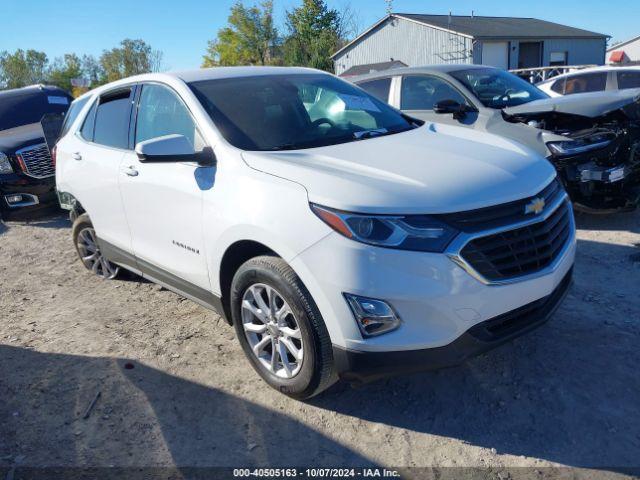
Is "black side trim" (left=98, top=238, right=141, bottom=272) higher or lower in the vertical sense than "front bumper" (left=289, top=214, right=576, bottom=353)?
lower

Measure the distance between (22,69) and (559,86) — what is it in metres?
75.3

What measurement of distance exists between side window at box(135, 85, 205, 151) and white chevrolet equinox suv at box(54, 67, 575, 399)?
0.01 meters

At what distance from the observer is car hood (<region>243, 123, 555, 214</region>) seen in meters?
2.45

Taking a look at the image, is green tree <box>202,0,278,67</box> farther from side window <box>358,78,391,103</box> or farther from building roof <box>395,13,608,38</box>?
side window <box>358,78,391,103</box>

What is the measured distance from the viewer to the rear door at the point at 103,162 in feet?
13.4

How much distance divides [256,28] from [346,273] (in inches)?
2299

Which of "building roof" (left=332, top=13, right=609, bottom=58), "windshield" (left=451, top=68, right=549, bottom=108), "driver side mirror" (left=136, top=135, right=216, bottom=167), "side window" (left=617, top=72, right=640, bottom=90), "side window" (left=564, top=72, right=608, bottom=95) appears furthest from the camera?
"building roof" (left=332, top=13, right=609, bottom=58)

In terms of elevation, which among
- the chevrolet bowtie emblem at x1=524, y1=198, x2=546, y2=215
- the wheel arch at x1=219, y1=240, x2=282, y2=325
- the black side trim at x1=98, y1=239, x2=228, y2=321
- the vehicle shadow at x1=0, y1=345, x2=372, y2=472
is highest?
the chevrolet bowtie emblem at x1=524, y1=198, x2=546, y2=215

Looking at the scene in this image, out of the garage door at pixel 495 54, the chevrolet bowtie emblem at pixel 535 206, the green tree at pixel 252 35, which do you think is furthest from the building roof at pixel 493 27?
the chevrolet bowtie emblem at pixel 535 206

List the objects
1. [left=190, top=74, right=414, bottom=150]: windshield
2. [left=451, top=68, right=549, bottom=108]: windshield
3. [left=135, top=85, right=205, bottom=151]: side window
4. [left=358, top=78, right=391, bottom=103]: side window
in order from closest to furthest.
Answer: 1. [left=190, top=74, right=414, bottom=150]: windshield
2. [left=135, top=85, right=205, bottom=151]: side window
3. [left=451, top=68, right=549, bottom=108]: windshield
4. [left=358, top=78, right=391, bottom=103]: side window

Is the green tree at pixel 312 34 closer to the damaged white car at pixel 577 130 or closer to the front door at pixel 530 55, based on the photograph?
the front door at pixel 530 55

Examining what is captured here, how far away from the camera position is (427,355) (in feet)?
8.04

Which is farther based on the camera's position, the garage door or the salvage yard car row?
the garage door

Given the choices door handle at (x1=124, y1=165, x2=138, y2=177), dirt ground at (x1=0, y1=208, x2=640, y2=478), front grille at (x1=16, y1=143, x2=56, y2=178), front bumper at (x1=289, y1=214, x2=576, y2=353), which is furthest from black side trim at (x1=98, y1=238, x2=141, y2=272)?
front grille at (x1=16, y1=143, x2=56, y2=178)
